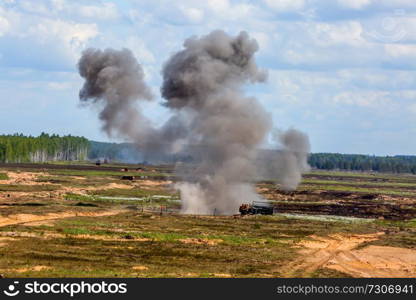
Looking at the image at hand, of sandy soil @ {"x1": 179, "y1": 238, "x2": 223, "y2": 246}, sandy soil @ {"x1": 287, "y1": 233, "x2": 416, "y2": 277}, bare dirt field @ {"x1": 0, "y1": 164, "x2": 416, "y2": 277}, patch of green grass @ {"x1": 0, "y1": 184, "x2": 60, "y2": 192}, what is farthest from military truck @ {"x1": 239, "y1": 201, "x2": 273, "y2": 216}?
patch of green grass @ {"x1": 0, "y1": 184, "x2": 60, "y2": 192}

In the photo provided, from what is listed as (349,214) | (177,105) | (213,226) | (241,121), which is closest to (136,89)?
(177,105)

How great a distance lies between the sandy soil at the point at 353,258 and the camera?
58772mm

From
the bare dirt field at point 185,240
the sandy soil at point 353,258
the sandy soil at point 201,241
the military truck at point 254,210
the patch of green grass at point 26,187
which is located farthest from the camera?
the patch of green grass at point 26,187

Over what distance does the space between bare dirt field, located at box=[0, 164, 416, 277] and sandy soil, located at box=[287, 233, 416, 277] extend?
86mm

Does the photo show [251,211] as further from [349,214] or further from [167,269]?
[167,269]

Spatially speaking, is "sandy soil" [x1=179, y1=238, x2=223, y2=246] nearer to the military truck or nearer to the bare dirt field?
the bare dirt field

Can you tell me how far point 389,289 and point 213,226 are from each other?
42009mm

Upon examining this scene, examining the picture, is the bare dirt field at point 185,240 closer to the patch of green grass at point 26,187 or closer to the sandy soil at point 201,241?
the sandy soil at point 201,241

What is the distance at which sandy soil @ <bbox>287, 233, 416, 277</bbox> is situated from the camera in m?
58.8

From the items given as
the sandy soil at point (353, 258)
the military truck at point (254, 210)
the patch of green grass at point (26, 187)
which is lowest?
the sandy soil at point (353, 258)

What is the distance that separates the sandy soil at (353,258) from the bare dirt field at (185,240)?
0.28ft

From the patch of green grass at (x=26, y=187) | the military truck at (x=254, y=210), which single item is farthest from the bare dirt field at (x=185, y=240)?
the patch of green grass at (x=26, y=187)

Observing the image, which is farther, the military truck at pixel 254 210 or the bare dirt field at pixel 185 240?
the military truck at pixel 254 210

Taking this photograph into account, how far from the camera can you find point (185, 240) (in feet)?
234
